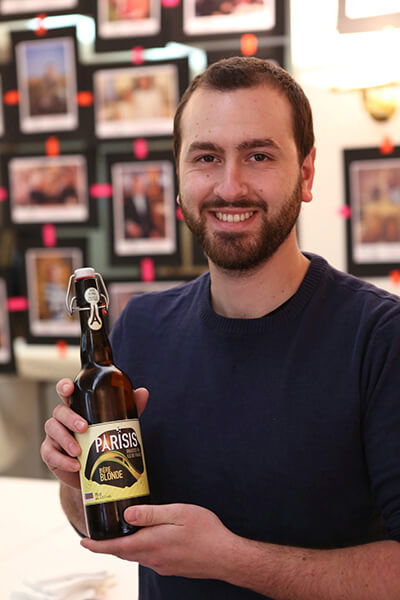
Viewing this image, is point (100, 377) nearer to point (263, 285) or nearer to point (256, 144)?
point (263, 285)

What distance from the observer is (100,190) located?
258 cm

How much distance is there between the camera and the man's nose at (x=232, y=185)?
1.01 m

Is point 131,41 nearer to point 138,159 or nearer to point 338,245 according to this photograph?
point 138,159

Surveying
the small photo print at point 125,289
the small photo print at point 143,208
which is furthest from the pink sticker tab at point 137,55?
the small photo print at point 125,289

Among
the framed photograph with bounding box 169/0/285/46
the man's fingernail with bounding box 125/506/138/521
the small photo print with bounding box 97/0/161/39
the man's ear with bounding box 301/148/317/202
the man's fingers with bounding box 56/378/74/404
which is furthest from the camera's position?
the small photo print with bounding box 97/0/161/39

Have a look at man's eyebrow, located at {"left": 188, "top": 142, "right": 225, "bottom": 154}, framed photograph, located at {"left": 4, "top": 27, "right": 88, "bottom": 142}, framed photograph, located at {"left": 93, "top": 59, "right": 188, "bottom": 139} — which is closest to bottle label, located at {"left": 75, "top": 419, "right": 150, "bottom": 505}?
man's eyebrow, located at {"left": 188, "top": 142, "right": 225, "bottom": 154}

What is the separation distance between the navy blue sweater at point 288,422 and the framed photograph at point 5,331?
5.70ft

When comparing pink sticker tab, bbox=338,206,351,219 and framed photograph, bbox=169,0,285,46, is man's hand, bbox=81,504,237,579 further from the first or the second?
framed photograph, bbox=169,0,285,46

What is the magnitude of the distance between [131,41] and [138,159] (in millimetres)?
409

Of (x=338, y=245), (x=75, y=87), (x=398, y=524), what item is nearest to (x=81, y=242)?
(x=75, y=87)

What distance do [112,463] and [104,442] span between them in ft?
0.09

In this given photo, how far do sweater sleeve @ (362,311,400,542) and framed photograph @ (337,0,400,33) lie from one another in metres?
1.03

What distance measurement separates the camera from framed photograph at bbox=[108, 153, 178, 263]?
2504 millimetres

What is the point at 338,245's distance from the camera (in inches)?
90.4
